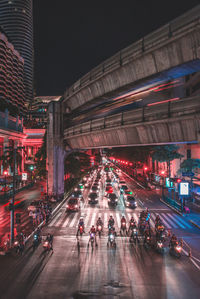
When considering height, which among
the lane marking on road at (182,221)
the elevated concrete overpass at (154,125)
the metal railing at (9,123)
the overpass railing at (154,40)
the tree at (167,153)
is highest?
the metal railing at (9,123)

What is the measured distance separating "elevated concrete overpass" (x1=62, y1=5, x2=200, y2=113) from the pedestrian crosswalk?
13.3 meters

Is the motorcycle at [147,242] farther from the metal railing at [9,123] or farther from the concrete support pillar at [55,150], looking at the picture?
the metal railing at [9,123]

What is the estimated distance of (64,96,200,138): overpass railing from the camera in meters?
12.1

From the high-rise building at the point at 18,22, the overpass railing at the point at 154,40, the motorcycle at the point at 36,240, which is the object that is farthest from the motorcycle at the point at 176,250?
the high-rise building at the point at 18,22

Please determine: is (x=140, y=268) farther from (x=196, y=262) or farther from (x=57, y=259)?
(x=57, y=259)

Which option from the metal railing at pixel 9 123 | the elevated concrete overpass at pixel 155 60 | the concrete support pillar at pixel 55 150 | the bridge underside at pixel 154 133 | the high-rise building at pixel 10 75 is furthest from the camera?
the high-rise building at pixel 10 75

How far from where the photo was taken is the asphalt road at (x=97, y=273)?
9.41 meters

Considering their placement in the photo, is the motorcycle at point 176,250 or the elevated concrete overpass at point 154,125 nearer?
the elevated concrete overpass at point 154,125

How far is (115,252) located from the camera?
46.6ft

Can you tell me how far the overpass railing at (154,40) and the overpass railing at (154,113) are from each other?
3.81 m

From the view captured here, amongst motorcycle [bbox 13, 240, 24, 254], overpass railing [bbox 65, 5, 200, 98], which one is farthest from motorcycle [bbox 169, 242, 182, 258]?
overpass railing [bbox 65, 5, 200, 98]

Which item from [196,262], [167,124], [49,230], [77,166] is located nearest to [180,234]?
[196,262]

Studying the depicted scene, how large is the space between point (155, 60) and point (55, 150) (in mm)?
21598

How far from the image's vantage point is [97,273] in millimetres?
11195
